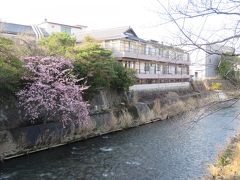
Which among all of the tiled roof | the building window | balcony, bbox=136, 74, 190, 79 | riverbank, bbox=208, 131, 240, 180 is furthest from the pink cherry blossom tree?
the building window

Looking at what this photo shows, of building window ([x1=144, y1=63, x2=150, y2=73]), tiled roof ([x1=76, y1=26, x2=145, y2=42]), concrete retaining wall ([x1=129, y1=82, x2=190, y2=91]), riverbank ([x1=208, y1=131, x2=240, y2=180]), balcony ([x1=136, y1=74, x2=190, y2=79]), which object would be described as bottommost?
riverbank ([x1=208, y1=131, x2=240, y2=180])

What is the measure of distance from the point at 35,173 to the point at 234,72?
34.8ft

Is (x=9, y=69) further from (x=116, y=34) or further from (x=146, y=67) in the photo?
(x=146, y=67)

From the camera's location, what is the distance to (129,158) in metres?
15.6

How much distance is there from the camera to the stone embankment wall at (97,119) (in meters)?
16.3

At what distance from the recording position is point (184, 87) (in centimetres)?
4391

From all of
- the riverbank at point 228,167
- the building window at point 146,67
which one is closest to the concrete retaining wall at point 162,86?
the building window at point 146,67

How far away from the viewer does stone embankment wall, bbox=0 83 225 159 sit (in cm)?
1627

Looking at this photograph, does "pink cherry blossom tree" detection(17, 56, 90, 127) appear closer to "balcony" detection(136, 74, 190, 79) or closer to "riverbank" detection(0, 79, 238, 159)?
"riverbank" detection(0, 79, 238, 159)

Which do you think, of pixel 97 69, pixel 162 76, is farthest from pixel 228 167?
pixel 162 76

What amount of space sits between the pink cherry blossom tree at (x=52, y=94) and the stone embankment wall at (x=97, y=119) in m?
0.57

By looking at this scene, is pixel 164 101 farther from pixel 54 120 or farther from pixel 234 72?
pixel 234 72

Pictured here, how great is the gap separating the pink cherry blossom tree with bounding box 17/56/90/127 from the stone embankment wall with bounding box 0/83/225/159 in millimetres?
566

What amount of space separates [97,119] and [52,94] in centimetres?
534
